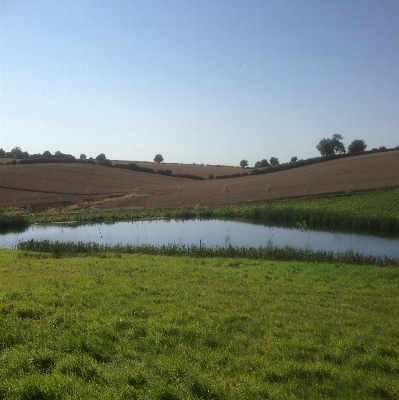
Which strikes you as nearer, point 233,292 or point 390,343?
point 390,343

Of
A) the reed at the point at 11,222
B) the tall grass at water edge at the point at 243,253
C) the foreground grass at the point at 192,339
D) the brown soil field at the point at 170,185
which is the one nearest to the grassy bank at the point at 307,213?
the brown soil field at the point at 170,185

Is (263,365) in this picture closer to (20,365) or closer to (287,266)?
(20,365)

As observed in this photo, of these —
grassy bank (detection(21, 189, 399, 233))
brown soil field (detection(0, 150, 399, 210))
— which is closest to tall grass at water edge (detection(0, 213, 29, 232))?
grassy bank (detection(21, 189, 399, 233))

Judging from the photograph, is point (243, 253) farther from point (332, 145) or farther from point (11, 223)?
point (332, 145)

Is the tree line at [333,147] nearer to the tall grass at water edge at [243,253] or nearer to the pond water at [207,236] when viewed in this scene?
the pond water at [207,236]

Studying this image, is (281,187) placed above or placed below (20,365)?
above

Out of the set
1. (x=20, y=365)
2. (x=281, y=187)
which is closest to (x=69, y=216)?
(x=281, y=187)

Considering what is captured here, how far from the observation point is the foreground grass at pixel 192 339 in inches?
198

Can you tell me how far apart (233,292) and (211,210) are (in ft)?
136

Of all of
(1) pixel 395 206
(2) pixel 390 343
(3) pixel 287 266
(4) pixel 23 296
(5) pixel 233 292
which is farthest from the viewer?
(1) pixel 395 206

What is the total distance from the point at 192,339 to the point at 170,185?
7361 centimetres

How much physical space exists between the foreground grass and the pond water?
1643 cm

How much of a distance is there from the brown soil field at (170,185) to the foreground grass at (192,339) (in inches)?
1828

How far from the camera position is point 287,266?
56.1 ft
